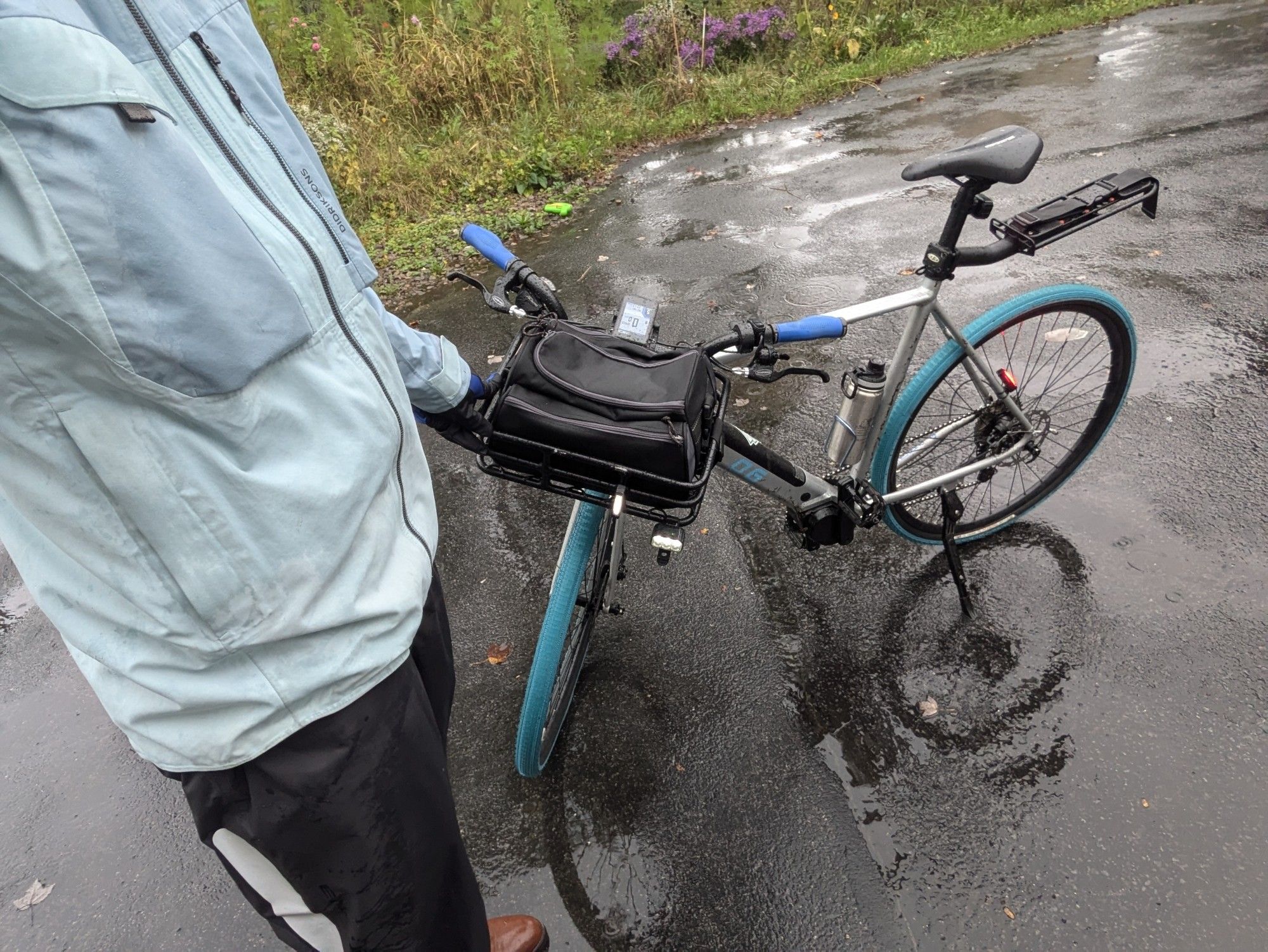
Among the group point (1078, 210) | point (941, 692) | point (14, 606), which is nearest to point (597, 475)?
point (941, 692)

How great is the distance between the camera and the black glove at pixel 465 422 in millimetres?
1651

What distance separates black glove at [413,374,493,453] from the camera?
5.42 ft

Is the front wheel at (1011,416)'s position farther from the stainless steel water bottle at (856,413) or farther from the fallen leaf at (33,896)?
the fallen leaf at (33,896)

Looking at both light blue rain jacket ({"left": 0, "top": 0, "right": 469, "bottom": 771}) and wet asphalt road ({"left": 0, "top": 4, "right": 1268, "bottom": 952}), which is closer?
light blue rain jacket ({"left": 0, "top": 0, "right": 469, "bottom": 771})

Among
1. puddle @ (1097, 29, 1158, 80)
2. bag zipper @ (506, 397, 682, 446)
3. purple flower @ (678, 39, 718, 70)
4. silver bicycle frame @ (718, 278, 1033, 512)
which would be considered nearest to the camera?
bag zipper @ (506, 397, 682, 446)

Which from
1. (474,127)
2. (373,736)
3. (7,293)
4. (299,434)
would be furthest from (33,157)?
(474,127)

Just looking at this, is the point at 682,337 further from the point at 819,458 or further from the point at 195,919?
the point at 195,919

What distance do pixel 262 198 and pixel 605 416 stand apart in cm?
77

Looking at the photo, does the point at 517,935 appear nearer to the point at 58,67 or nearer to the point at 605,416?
the point at 605,416

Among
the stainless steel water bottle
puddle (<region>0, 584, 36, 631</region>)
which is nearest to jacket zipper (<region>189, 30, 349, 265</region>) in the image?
the stainless steel water bottle

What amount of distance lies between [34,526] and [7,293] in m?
0.32

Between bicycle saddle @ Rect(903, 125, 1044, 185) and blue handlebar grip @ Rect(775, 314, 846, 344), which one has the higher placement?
bicycle saddle @ Rect(903, 125, 1044, 185)

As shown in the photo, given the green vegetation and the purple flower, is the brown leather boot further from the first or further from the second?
the purple flower

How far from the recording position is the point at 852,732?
231 cm
